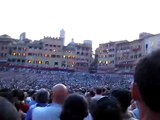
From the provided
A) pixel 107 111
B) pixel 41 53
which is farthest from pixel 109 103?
pixel 41 53

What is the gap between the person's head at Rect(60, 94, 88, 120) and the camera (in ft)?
12.3

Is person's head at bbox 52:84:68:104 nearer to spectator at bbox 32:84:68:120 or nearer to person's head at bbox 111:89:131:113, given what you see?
spectator at bbox 32:84:68:120

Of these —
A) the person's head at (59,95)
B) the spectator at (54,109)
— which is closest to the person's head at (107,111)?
the spectator at (54,109)

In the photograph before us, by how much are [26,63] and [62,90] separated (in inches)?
4744

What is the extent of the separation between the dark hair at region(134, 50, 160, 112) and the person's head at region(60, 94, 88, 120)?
6.39 ft

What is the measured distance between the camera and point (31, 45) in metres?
122

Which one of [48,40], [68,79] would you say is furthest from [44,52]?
[68,79]

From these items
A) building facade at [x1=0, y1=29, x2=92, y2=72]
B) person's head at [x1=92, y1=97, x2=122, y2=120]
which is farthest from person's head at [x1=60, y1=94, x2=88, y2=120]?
building facade at [x1=0, y1=29, x2=92, y2=72]

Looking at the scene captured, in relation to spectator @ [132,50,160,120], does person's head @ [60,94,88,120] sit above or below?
below

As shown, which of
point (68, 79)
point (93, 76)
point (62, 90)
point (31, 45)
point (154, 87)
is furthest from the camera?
point (31, 45)

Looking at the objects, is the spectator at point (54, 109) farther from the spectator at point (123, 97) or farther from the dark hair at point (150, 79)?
the dark hair at point (150, 79)

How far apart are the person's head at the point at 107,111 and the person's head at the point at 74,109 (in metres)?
0.53

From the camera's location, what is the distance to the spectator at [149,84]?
70.5 inches

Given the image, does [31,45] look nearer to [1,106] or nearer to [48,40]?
[48,40]
